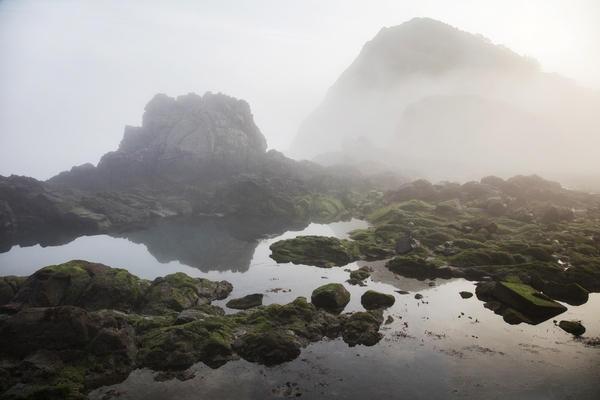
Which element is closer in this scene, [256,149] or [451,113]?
[256,149]

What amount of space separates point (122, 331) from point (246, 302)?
9.53 m

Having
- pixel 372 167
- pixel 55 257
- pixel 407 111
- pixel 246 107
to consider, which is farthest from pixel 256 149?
pixel 407 111

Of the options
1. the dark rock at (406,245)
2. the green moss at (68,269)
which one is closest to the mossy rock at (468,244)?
the dark rock at (406,245)

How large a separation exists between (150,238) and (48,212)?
98.3 ft

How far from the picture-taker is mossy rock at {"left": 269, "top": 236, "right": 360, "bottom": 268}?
3709 centimetres

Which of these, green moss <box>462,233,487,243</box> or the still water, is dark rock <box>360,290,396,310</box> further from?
green moss <box>462,233,487,243</box>

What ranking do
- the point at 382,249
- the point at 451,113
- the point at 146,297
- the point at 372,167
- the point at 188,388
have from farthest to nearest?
the point at 451,113 → the point at 372,167 → the point at 382,249 → the point at 146,297 → the point at 188,388

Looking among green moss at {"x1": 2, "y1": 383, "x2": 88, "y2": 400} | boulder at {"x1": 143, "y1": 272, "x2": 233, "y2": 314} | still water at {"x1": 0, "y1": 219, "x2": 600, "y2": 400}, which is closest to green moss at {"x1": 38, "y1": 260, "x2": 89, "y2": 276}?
boulder at {"x1": 143, "y1": 272, "x2": 233, "y2": 314}

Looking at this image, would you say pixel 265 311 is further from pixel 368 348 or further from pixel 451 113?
pixel 451 113

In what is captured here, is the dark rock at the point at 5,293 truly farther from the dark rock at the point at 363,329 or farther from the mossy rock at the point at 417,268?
the mossy rock at the point at 417,268

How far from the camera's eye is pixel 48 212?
6612 cm

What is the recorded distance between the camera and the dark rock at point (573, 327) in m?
19.3

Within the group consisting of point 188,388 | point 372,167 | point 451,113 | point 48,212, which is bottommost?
point 188,388

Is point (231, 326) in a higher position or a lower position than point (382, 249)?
lower
